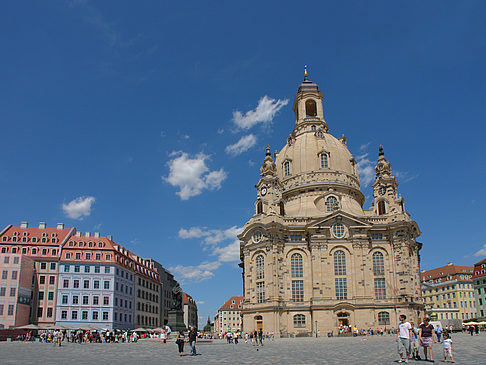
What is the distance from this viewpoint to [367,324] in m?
65.1

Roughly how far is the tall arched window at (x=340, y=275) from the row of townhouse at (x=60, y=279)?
124 ft

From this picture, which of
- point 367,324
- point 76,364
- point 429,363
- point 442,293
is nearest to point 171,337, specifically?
point 76,364

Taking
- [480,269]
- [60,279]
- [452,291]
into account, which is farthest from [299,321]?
[452,291]

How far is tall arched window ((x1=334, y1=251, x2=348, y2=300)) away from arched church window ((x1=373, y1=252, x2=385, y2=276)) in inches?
187

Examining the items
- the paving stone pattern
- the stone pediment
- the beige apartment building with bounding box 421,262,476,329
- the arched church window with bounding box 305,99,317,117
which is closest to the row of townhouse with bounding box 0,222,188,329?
the stone pediment

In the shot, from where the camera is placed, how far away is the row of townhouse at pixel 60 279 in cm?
7081

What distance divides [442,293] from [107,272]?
7859 cm

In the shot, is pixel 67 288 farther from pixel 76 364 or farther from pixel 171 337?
pixel 76 364

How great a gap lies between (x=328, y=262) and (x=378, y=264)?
7.90 meters

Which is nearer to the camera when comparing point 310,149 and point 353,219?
Result: point 353,219

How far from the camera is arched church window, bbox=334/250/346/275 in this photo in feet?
225

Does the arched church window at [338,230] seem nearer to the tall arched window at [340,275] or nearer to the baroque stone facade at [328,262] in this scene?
the baroque stone facade at [328,262]

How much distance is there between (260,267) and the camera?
69438mm

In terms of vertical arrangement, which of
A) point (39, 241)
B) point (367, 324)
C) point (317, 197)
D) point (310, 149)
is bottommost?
point (367, 324)
